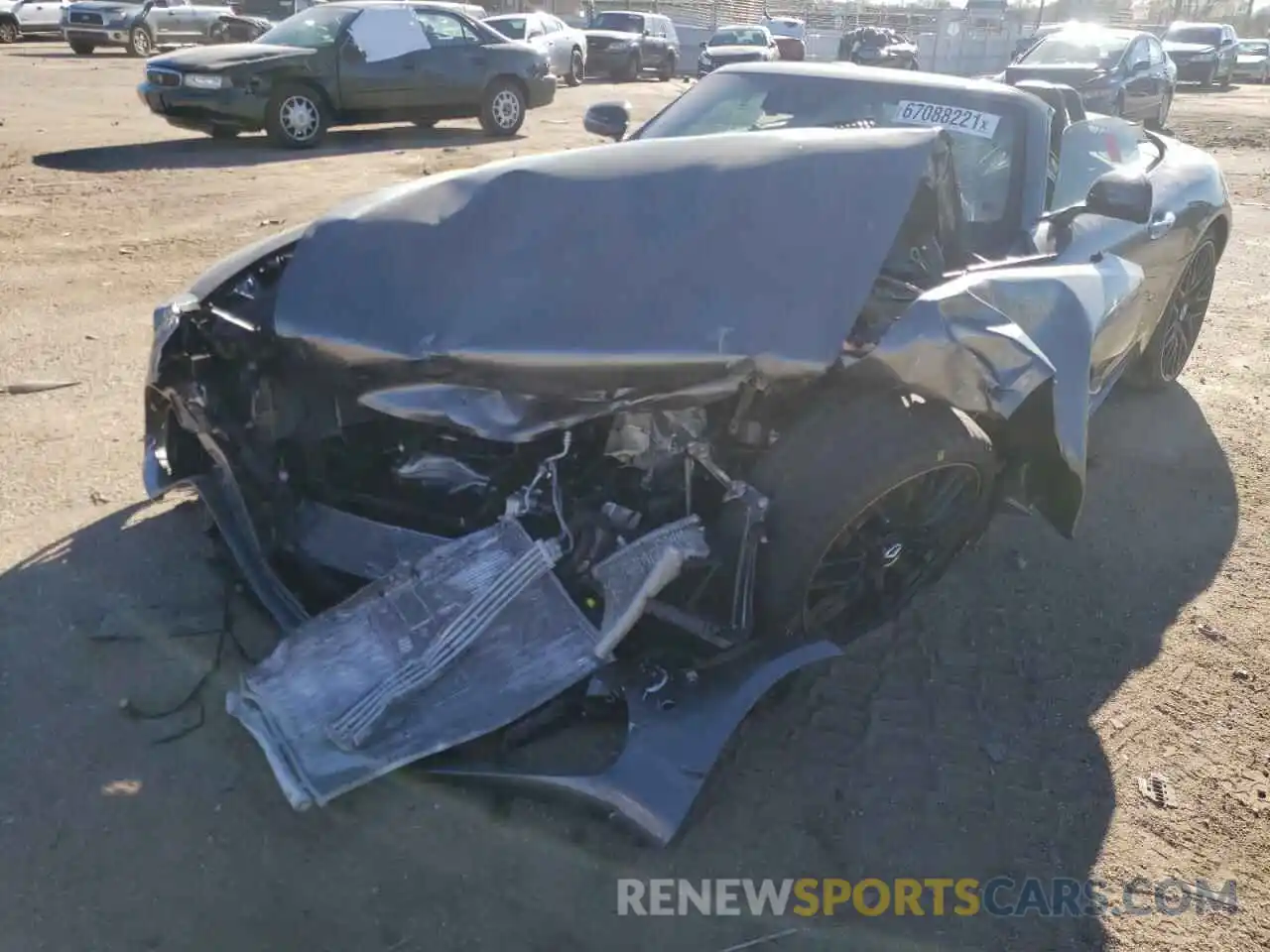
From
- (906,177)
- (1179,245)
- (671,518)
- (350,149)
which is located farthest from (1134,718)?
(350,149)

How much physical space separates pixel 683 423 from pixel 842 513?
0.47 metres

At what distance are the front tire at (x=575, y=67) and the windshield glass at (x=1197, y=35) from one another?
60.4 ft

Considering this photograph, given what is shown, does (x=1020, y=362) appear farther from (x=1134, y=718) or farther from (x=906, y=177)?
(x=1134, y=718)

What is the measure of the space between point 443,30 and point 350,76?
1.60 m

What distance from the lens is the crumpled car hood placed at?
8.57 ft

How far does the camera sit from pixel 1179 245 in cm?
475

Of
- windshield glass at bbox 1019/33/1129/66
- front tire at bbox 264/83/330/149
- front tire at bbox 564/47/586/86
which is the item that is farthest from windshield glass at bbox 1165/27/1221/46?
front tire at bbox 264/83/330/149

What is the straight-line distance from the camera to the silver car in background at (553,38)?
64.7 feet

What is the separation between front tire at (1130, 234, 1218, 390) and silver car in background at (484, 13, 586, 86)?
51.2 feet

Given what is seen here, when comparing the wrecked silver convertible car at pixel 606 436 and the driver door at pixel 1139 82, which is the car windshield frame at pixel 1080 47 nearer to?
the driver door at pixel 1139 82

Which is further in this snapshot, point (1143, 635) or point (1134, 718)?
point (1143, 635)

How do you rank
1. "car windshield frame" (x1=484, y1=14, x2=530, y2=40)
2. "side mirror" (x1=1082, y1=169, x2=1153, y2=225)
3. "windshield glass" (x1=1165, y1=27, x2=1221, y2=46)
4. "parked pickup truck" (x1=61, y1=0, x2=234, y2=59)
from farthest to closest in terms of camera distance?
"windshield glass" (x1=1165, y1=27, x2=1221, y2=46)
"parked pickup truck" (x1=61, y1=0, x2=234, y2=59)
"car windshield frame" (x1=484, y1=14, x2=530, y2=40)
"side mirror" (x1=1082, y1=169, x2=1153, y2=225)

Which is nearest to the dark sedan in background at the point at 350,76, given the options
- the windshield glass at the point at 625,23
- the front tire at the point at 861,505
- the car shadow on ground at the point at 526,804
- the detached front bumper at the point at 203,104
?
the detached front bumper at the point at 203,104

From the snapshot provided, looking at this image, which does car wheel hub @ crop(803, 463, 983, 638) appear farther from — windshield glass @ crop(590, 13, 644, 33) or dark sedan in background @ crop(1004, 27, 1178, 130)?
windshield glass @ crop(590, 13, 644, 33)
